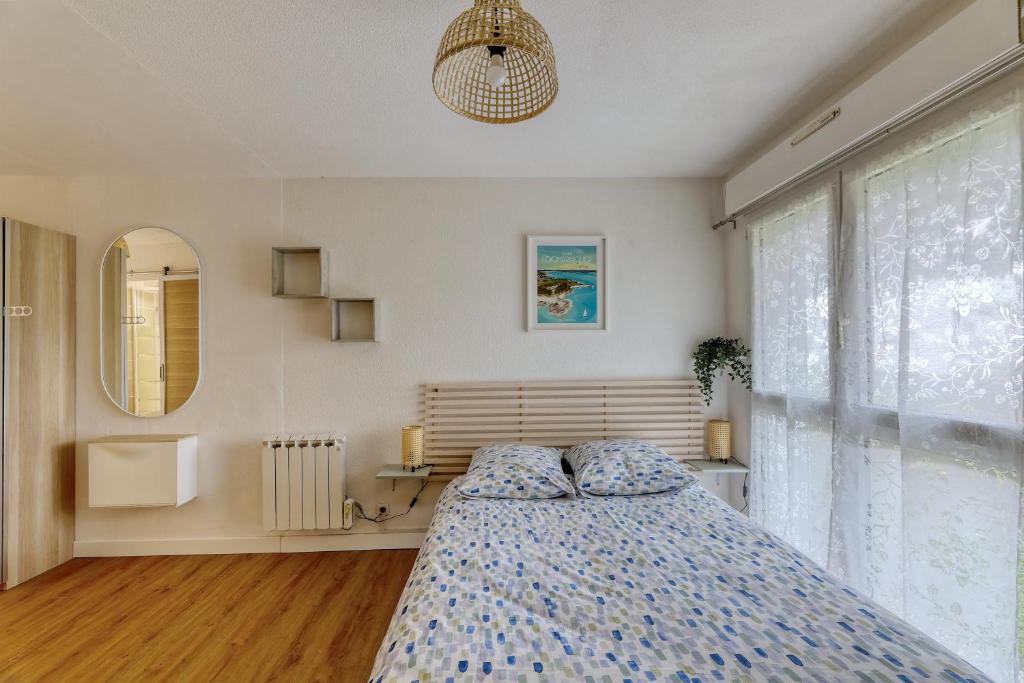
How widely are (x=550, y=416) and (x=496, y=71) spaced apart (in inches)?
83.8

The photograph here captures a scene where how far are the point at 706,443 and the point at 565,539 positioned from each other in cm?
166

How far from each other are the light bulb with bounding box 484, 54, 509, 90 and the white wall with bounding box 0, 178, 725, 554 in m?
1.71

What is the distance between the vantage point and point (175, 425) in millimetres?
2861

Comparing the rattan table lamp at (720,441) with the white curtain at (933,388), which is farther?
the rattan table lamp at (720,441)

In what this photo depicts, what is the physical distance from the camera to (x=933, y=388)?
1.49 metres

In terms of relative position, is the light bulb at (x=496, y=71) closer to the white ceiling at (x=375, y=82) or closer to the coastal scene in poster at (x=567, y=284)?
the white ceiling at (x=375, y=82)

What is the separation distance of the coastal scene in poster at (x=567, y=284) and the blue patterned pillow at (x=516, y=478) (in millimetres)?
991

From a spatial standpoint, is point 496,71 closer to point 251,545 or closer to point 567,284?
point 567,284

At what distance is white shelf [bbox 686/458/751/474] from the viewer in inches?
104

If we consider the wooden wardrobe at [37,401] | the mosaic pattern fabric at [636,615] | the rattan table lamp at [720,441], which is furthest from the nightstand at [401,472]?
the wooden wardrobe at [37,401]

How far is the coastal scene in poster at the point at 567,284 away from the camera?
2.92 meters

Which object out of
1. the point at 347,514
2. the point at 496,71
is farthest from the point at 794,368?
the point at 347,514

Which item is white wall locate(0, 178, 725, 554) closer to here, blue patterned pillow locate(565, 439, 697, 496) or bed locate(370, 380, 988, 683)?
blue patterned pillow locate(565, 439, 697, 496)

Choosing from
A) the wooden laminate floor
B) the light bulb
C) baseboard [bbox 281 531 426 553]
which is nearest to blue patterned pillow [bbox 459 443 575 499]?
the wooden laminate floor
